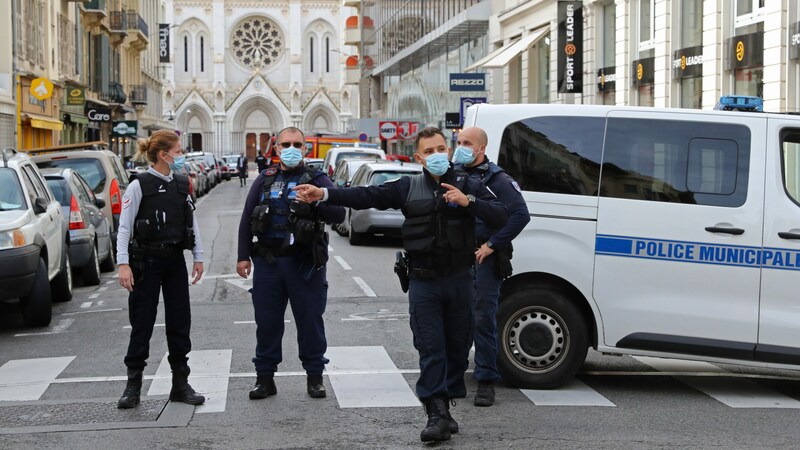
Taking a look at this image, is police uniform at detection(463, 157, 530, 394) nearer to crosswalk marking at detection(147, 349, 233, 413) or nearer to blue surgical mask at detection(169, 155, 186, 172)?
crosswalk marking at detection(147, 349, 233, 413)

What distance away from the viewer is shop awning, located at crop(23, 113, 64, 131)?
37366 millimetres

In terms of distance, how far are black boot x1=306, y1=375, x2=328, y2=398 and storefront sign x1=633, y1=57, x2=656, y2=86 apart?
2015 cm

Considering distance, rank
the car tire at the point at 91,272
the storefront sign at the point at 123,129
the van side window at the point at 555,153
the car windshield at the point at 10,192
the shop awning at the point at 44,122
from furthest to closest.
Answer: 1. the storefront sign at the point at 123,129
2. the shop awning at the point at 44,122
3. the car tire at the point at 91,272
4. the car windshield at the point at 10,192
5. the van side window at the point at 555,153

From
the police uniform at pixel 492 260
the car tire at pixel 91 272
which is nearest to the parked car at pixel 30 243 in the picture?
the car tire at pixel 91 272

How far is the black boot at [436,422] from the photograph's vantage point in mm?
6781

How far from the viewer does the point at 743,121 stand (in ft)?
27.2

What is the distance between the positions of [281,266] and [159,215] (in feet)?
2.83

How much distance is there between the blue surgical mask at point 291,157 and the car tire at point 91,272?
898 cm

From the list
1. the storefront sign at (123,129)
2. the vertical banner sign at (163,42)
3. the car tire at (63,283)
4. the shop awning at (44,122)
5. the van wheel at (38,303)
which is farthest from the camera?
the vertical banner sign at (163,42)

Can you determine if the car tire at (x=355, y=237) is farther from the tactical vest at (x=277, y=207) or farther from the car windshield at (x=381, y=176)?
the tactical vest at (x=277, y=207)

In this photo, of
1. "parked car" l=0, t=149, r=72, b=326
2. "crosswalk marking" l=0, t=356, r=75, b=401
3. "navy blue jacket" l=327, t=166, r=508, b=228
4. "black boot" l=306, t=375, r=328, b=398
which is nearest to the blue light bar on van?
"navy blue jacket" l=327, t=166, r=508, b=228

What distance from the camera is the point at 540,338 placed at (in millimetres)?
8539

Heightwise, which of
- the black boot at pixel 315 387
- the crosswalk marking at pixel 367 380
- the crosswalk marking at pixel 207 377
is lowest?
the crosswalk marking at pixel 207 377

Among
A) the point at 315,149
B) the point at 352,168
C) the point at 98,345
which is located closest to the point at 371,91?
the point at 315,149
